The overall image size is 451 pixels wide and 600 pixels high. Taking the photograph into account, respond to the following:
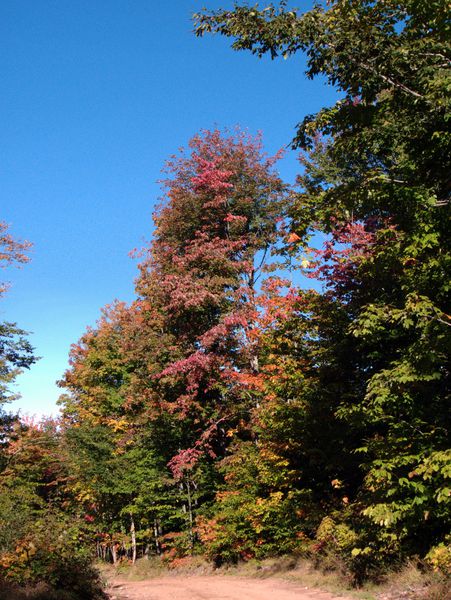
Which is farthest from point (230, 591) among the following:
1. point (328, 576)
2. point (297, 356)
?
point (297, 356)

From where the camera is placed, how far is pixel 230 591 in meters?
11.1

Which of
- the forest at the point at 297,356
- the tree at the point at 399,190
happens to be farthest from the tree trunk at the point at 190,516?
the tree at the point at 399,190

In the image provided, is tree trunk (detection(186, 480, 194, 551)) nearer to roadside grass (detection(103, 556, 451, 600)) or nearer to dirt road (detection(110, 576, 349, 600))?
roadside grass (detection(103, 556, 451, 600))

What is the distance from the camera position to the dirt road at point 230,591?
9633 millimetres

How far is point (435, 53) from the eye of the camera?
253 inches

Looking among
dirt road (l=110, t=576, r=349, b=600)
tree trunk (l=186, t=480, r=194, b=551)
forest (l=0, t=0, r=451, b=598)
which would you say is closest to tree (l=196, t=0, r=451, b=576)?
forest (l=0, t=0, r=451, b=598)

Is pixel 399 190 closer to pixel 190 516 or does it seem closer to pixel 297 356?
pixel 297 356

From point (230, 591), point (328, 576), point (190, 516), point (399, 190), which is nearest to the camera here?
point (399, 190)

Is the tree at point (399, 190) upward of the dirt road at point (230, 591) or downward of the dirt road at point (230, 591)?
upward

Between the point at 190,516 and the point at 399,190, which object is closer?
→ the point at 399,190

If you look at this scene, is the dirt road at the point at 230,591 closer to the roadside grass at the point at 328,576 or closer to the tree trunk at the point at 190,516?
the roadside grass at the point at 328,576

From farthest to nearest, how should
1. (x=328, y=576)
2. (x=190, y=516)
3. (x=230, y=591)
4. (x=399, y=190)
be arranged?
1. (x=190, y=516)
2. (x=230, y=591)
3. (x=328, y=576)
4. (x=399, y=190)

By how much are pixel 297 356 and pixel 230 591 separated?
6.21 metres

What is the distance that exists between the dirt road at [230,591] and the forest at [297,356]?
101cm
